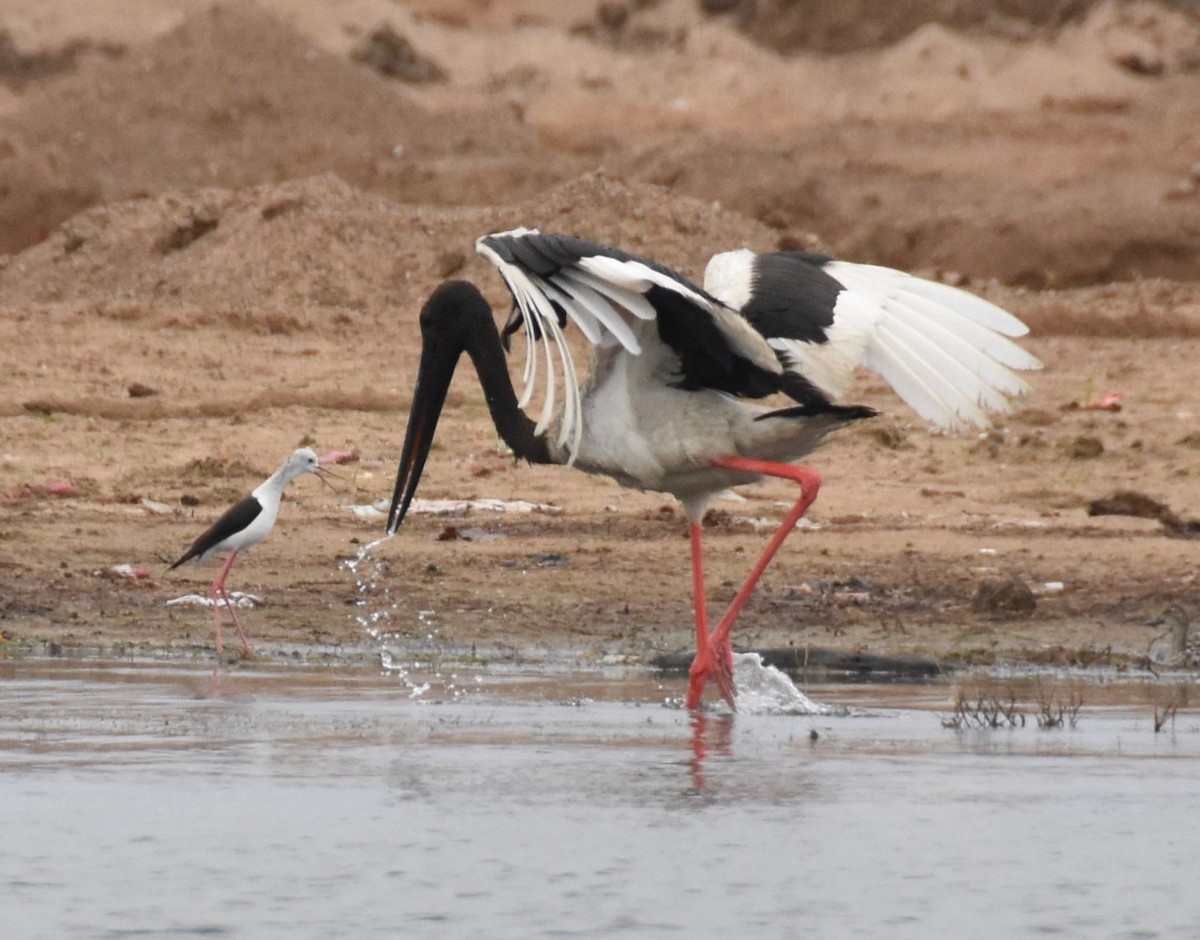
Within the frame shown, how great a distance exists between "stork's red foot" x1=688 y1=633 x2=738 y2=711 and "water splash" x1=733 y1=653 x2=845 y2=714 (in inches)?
2.0

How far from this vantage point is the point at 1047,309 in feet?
52.5

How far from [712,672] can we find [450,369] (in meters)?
1.40

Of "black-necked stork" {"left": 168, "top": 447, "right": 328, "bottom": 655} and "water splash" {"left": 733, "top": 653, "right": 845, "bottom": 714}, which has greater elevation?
"black-necked stork" {"left": 168, "top": 447, "right": 328, "bottom": 655}

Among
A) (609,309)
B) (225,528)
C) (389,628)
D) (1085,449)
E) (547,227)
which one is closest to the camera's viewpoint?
(609,309)

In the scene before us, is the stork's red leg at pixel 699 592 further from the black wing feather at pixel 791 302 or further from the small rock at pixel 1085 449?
the small rock at pixel 1085 449

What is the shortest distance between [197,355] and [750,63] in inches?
412

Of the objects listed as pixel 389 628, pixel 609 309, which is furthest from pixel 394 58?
pixel 609 309

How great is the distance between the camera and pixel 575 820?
4.80 meters

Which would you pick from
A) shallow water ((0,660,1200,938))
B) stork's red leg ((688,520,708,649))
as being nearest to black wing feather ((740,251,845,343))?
stork's red leg ((688,520,708,649))

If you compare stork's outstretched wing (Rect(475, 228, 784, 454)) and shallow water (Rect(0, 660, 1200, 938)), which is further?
stork's outstretched wing (Rect(475, 228, 784, 454))

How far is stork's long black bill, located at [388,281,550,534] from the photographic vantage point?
7.28 meters

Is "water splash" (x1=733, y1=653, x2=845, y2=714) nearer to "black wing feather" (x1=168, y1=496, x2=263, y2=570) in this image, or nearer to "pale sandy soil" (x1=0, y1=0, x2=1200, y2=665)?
"pale sandy soil" (x1=0, y1=0, x2=1200, y2=665)

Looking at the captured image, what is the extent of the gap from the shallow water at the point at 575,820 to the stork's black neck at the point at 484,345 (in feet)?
2.66

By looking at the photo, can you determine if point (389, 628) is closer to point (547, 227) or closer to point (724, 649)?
point (724, 649)
